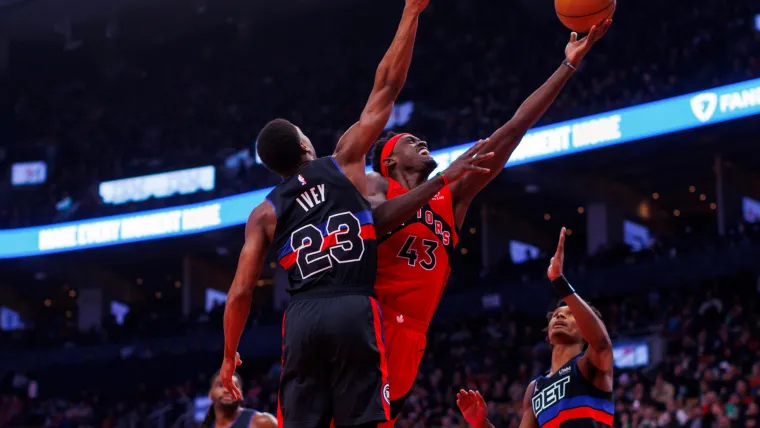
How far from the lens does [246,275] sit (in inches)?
189

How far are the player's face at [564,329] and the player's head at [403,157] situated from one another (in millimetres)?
1406

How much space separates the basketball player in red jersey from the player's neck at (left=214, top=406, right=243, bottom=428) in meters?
3.53

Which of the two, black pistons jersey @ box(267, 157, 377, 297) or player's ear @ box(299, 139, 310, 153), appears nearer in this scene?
black pistons jersey @ box(267, 157, 377, 297)

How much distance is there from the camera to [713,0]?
2442cm

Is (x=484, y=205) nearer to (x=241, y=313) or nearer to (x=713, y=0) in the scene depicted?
(x=713, y=0)

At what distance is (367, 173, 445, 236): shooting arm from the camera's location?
4.77 m

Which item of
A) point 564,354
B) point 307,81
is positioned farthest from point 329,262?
point 307,81

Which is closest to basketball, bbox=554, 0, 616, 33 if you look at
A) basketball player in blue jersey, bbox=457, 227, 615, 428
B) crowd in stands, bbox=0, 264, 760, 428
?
basketball player in blue jersey, bbox=457, 227, 615, 428

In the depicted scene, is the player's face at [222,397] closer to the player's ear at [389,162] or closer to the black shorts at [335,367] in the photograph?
the player's ear at [389,162]

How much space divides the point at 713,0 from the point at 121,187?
17162mm

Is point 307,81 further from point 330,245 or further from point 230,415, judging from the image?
point 330,245

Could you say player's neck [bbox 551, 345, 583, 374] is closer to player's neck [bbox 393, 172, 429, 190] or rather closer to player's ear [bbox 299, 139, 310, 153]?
player's neck [bbox 393, 172, 429, 190]

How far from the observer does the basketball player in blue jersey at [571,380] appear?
5859 millimetres

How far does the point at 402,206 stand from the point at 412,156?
0.78 m
